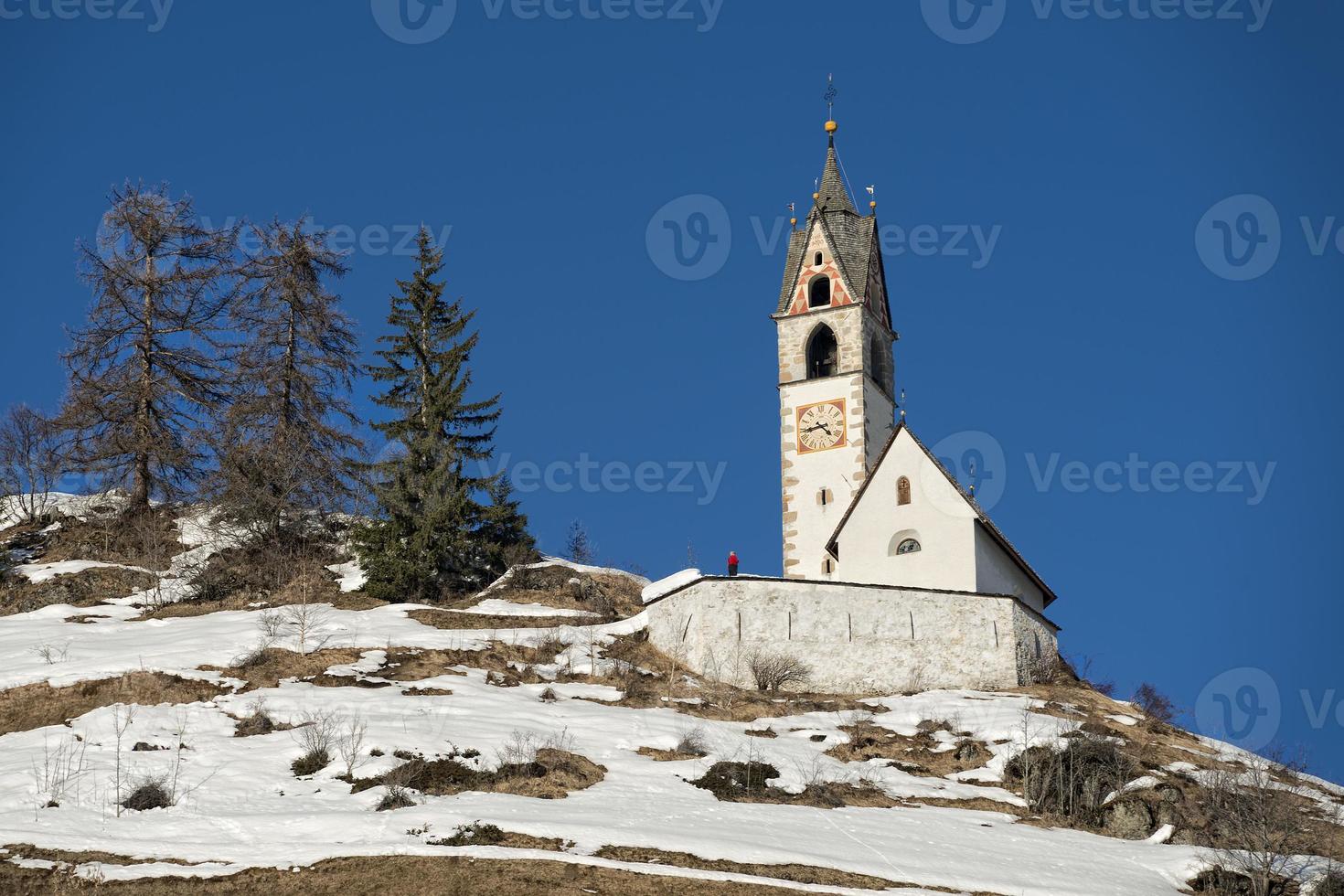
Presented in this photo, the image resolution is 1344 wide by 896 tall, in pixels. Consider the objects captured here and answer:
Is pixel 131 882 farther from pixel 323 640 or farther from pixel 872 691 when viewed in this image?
pixel 872 691

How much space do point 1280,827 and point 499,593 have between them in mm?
26080

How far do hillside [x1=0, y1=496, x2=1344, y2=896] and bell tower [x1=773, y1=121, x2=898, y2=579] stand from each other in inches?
441

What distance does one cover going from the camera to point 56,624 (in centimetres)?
4309

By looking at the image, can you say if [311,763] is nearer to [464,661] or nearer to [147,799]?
[147,799]

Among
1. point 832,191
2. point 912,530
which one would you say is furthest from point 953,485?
point 832,191

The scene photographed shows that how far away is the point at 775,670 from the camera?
4219cm

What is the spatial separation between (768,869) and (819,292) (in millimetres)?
36902

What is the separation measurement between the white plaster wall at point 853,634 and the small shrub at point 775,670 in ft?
0.65

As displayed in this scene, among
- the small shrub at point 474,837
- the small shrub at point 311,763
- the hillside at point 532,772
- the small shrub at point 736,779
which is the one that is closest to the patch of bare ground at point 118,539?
the hillside at point 532,772

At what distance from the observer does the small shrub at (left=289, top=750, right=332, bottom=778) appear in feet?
97.2

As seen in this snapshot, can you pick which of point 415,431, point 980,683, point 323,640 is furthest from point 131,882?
point 415,431

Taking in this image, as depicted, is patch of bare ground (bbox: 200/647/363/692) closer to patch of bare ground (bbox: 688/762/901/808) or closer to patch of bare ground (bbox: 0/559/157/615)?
patch of bare ground (bbox: 688/762/901/808)

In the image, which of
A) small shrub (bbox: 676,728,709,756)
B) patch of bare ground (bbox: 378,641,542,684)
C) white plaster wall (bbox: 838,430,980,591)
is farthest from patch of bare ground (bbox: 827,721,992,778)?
white plaster wall (bbox: 838,430,980,591)

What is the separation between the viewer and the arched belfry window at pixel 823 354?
58.1 meters
